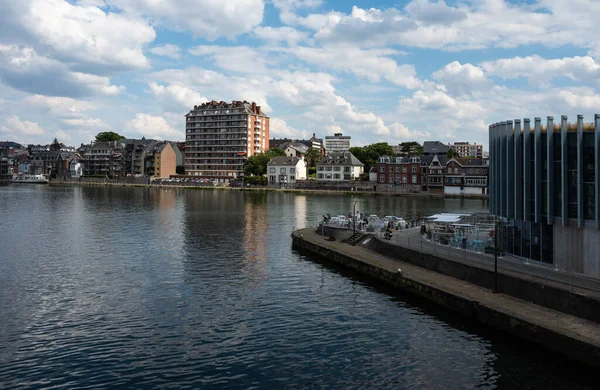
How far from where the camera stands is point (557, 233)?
112 feet

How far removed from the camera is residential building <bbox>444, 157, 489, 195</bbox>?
153 metres

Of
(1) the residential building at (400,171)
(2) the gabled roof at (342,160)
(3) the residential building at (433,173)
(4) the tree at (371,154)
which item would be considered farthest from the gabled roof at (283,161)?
(3) the residential building at (433,173)

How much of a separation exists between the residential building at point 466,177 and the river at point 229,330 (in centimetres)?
11416

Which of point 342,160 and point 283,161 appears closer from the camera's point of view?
point 342,160

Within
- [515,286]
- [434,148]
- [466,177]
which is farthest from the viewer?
[434,148]

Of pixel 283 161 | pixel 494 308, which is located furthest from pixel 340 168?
pixel 494 308

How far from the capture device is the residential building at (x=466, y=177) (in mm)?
153000

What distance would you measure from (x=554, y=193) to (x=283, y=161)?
529 feet

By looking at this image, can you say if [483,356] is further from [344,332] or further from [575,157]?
[575,157]

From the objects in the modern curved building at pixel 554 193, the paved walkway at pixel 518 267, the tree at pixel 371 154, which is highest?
the tree at pixel 371 154

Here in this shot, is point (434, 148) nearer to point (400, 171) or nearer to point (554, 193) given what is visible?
point (400, 171)

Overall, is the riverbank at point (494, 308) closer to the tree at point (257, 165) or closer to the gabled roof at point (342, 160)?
the gabled roof at point (342, 160)

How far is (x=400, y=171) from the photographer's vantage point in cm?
16588

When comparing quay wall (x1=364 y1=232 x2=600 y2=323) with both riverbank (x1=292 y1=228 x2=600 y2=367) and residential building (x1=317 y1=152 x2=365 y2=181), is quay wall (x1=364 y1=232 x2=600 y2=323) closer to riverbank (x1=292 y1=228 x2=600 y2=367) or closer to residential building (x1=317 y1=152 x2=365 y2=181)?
riverbank (x1=292 y1=228 x2=600 y2=367)
